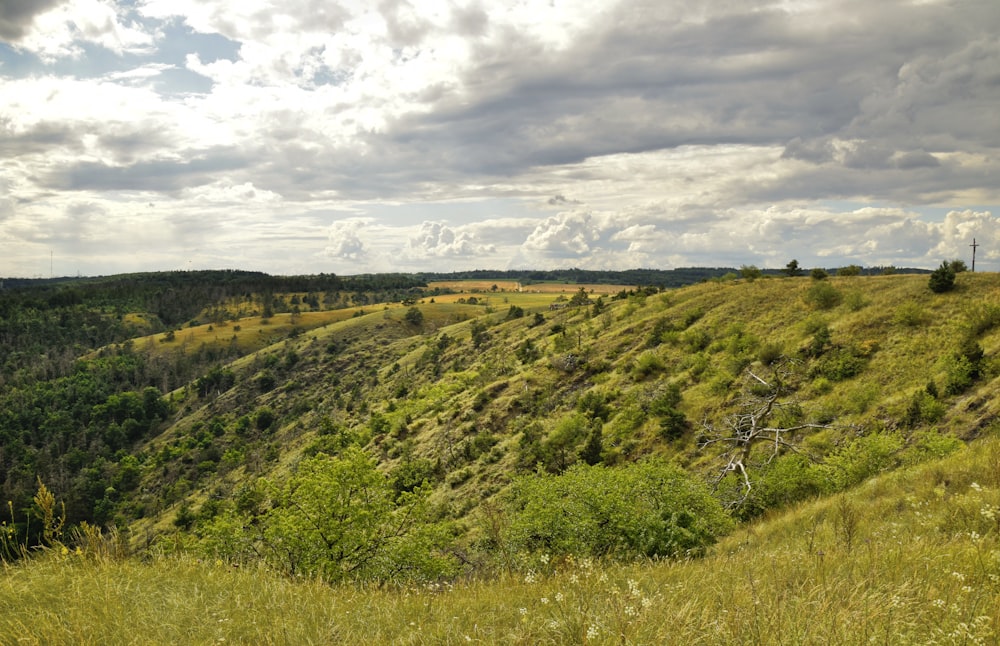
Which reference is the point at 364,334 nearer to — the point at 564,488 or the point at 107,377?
the point at 107,377

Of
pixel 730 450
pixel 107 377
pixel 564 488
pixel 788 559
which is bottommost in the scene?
pixel 107 377

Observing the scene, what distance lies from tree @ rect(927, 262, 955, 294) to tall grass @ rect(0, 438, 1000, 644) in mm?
31778

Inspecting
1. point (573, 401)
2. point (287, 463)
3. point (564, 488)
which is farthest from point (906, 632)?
point (287, 463)

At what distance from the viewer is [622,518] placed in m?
12.9

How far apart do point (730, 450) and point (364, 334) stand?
129 metres

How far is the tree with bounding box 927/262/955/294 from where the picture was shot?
31.4 meters

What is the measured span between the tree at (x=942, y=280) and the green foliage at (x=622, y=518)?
2657cm

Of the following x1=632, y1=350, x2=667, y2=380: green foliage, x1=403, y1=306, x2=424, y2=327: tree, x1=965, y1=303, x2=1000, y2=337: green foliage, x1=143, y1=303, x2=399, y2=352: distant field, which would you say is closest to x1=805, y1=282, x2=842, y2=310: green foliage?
x1=965, y1=303, x2=1000, y2=337: green foliage

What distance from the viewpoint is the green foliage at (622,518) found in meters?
12.4

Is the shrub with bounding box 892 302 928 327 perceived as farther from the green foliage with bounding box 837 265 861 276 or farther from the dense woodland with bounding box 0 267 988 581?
the green foliage with bounding box 837 265 861 276

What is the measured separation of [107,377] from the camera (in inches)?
6083

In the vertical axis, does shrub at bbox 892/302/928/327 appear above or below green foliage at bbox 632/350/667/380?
above

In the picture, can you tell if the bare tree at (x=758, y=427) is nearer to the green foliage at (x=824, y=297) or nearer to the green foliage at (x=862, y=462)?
the green foliage at (x=862, y=462)

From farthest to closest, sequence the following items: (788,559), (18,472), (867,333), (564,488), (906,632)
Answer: (18,472)
(867,333)
(564,488)
(788,559)
(906,632)
